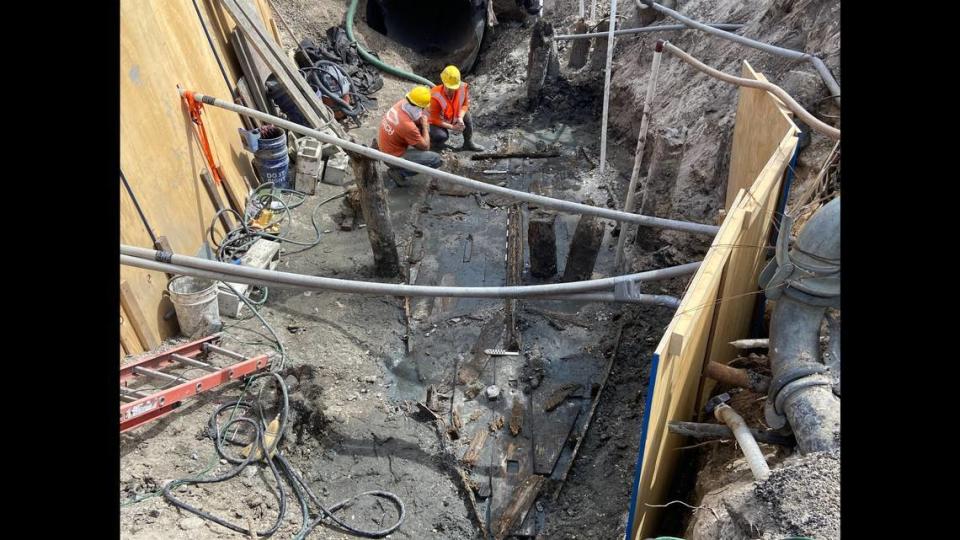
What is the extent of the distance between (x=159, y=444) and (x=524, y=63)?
10.2 m

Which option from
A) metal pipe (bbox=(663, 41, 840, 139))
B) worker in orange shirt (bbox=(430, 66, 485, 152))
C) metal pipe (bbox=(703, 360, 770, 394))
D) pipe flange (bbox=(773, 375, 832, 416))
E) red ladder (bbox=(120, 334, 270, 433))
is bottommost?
red ladder (bbox=(120, 334, 270, 433))

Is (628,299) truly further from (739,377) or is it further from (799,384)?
(799,384)

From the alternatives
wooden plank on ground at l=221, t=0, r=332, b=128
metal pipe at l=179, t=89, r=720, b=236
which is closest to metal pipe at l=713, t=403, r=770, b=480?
metal pipe at l=179, t=89, r=720, b=236

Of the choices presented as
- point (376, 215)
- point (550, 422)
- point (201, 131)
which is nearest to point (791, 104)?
point (550, 422)

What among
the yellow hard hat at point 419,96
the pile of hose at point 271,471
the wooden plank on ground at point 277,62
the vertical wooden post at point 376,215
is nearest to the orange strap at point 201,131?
the vertical wooden post at point 376,215

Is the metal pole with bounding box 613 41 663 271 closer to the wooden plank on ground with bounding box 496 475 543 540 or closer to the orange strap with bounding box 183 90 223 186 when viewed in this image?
the wooden plank on ground with bounding box 496 475 543 540

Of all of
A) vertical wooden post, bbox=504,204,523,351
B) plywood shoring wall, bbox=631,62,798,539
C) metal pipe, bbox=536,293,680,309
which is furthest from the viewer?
vertical wooden post, bbox=504,204,523,351

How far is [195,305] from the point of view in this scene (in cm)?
607

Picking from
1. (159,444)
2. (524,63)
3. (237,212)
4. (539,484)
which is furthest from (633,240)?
(524,63)

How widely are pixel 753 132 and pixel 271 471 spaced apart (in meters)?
4.99

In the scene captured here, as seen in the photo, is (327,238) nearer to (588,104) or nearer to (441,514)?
(441,514)

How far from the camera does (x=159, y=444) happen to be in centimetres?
512

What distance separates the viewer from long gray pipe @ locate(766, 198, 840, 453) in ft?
11.2

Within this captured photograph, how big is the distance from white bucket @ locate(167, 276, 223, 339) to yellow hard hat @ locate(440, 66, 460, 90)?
4745 mm
